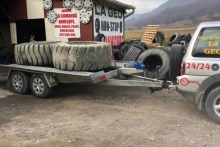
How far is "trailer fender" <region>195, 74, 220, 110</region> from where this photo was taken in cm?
494

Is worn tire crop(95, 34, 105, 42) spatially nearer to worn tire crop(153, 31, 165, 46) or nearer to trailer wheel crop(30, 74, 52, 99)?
trailer wheel crop(30, 74, 52, 99)

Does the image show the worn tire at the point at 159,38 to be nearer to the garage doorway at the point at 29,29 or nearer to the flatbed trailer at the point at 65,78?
the garage doorway at the point at 29,29

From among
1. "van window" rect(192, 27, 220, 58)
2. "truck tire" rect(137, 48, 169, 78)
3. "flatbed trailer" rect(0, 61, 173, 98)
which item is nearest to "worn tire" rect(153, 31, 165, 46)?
"truck tire" rect(137, 48, 169, 78)

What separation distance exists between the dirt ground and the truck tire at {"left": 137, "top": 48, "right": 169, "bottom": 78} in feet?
2.88

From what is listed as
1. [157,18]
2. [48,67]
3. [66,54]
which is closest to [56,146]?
[66,54]

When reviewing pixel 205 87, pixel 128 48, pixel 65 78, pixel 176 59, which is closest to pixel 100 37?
pixel 128 48

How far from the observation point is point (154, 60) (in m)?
8.95

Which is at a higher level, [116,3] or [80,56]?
[116,3]

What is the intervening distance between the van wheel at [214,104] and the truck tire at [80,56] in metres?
2.69

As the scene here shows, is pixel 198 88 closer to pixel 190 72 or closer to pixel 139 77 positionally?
pixel 190 72

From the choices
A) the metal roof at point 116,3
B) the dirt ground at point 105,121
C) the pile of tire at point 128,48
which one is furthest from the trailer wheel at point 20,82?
the metal roof at point 116,3

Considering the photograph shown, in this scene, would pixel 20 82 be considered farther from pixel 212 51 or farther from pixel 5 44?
pixel 212 51

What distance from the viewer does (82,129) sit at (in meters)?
4.99

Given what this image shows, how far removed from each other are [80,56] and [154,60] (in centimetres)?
334
